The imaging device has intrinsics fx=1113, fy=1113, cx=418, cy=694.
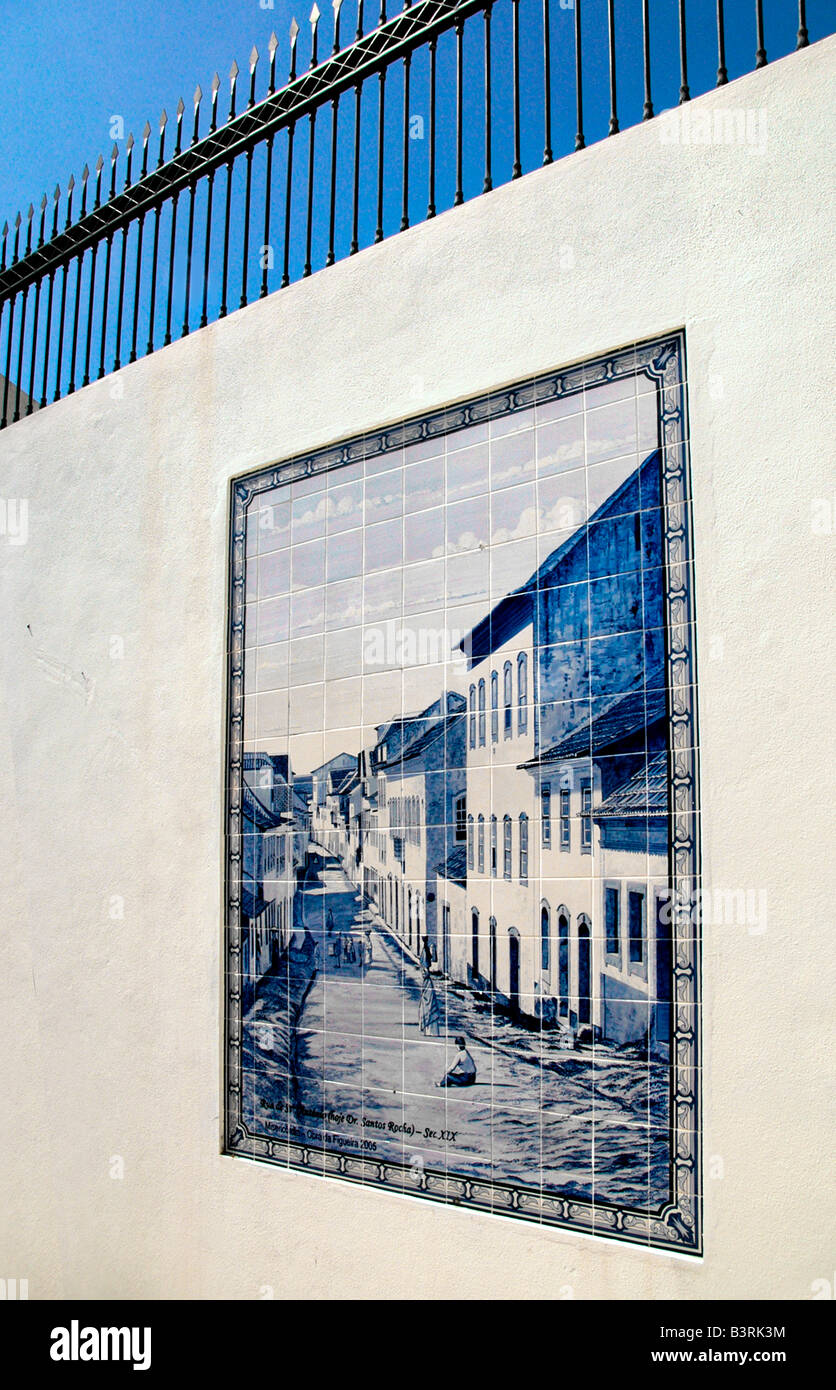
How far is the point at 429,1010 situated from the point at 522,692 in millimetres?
899

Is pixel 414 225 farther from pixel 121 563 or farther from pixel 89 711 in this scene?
pixel 89 711

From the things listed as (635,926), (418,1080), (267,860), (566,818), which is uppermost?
(566,818)

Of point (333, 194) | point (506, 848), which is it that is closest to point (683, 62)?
point (333, 194)

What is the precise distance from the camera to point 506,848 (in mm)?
2902

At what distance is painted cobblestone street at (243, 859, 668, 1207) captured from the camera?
2.61m

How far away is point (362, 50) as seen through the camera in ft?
12.2

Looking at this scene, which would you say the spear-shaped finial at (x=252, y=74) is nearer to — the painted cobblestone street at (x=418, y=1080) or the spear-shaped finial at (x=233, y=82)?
the spear-shaped finial at (x=233, y=82)

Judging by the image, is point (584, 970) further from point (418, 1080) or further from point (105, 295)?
point (105, 295)

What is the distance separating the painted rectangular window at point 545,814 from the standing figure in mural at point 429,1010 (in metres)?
0.53

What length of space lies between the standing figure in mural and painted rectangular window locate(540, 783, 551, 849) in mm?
532

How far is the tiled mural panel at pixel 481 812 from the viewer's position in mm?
2631

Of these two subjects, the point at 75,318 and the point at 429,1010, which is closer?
the point at 429,1010

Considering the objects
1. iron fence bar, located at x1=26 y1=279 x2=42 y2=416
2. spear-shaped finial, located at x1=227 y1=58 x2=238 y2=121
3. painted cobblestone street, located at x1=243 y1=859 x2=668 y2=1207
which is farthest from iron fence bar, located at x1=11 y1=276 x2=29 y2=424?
painted cobblestone street, located at x1=243 y1=859 x2=668 y2=1207

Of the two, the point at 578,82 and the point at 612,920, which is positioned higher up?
the point at 578,82
